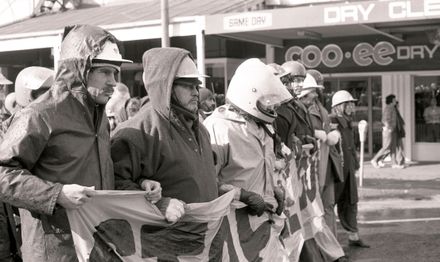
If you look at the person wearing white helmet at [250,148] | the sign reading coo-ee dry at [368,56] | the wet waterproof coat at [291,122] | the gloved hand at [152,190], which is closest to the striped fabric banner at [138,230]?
the gloved hand at [152,190]

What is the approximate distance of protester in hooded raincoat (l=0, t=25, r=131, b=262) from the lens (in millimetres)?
3373

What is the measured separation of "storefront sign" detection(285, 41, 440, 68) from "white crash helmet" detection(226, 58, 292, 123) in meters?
12.3

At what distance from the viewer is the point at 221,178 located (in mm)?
5277

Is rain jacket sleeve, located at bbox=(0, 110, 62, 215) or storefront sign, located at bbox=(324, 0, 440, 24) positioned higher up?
storefront sign, located at bbox=(324, 0, 440, 24)

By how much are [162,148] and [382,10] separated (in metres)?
9.85

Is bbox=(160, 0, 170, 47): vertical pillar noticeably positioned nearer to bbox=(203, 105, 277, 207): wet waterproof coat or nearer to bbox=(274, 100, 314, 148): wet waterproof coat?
bbox=(274, 100, 314, 148): wet waterproof coat

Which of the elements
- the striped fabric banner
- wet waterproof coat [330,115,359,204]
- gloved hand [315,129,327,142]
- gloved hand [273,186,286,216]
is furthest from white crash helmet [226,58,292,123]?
wet waterproof coat [330,115,359,204]

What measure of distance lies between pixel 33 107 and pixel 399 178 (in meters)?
12.6

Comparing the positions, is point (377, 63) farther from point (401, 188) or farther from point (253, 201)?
point (253, 201)

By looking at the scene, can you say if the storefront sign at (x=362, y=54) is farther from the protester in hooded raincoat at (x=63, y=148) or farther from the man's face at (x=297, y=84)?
the protester in hooded raincoat at (x=63, y=148)

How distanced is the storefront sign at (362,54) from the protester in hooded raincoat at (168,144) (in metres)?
13.6

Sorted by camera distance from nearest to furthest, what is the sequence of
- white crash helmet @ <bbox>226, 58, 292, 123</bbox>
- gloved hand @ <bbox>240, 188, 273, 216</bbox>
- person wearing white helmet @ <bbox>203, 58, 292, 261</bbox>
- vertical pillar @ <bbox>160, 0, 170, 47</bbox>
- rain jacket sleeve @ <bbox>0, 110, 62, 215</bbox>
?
1. rain jacket sleeve @ <bbox>0, 110, 62, 215</bbox>
2. gloved hand @ <bbox>240, 188, 273, 216</bbox>
3. person wearing white helmet @ <bbox>203, 58, 292, 261</bbox>
4. white crash helmet @ <bbox>226, 58, 292, 123</bbox>
5. vertical pillar @ <bbox>160, 0, 170, 47</bbox>

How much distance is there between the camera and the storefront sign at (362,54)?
17.2 m

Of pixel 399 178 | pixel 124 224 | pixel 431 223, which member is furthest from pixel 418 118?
pixel 124 224
